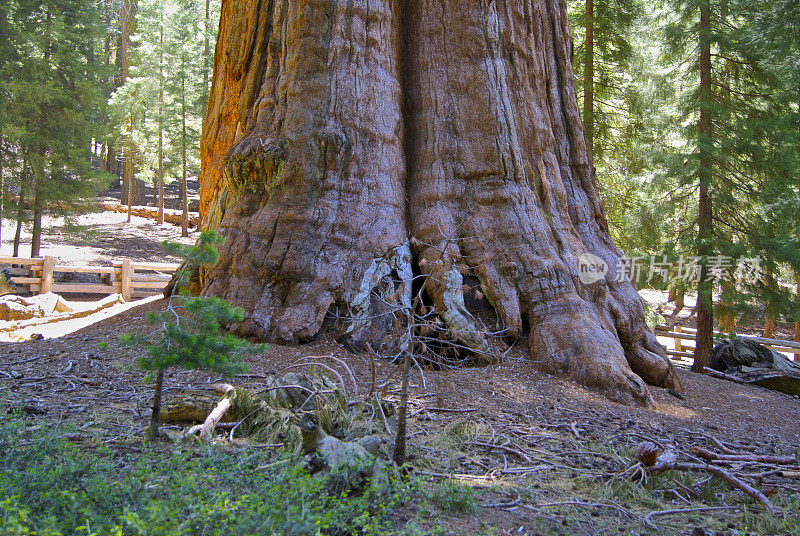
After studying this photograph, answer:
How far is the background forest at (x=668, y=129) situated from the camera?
995cm

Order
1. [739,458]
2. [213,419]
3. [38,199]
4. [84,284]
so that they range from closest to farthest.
→ 1. [213,419]
2. [739,458]
3. [84,284]
4. [38,199]

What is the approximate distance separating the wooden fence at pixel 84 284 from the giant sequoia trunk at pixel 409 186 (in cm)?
839

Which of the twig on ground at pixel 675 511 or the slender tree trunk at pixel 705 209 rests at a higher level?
the slender tree trunk at pixel 705 209

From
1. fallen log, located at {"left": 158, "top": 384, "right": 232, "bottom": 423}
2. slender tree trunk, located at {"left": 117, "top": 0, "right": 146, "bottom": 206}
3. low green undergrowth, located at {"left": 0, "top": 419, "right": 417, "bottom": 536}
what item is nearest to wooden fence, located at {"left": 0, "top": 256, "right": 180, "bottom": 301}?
fallen log, located at {"left": 158, "top": 384, "right": 232, "bottom": 423}

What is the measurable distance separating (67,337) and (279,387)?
15.2 feet

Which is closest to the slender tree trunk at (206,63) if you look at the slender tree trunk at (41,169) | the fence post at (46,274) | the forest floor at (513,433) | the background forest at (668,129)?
the background forest at (668,129)

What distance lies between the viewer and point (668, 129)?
1132cm

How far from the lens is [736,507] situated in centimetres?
304

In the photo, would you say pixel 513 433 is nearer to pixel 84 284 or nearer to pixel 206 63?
pixel 84 284

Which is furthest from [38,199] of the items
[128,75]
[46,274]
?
[128,75]

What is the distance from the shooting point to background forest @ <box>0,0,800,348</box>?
392 inches

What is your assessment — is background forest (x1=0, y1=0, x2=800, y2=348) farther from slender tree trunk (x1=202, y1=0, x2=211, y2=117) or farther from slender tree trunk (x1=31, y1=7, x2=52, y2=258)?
slender tree trunk (x1=202, y1=0, x2=211, y2=117)

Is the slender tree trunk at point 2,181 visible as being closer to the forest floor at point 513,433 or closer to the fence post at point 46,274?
the fence post at point 46,274

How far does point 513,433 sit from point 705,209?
315 inches
